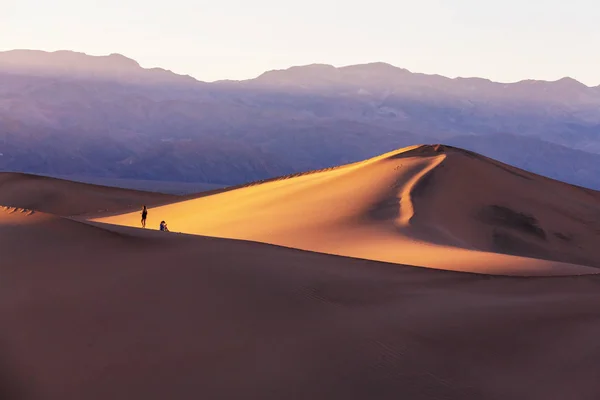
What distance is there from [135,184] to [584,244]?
13276cm

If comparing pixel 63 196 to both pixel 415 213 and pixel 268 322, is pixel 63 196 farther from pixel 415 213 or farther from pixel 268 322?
pixel 268 322

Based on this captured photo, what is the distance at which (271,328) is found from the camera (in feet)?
24.9

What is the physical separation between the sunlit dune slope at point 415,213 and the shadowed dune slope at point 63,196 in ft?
43.0

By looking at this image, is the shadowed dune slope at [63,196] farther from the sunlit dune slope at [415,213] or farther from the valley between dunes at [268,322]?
the valley between dunes at [268,322]

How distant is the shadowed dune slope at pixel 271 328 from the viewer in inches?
Result: 270

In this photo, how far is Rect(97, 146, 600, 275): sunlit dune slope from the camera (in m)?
17.7

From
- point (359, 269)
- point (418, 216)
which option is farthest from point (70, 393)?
point (418, 216)

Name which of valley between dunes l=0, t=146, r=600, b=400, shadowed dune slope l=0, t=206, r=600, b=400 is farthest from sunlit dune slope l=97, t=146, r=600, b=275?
shadowed dune slope l=0, t=206, r=600, b=400

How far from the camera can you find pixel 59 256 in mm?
9312

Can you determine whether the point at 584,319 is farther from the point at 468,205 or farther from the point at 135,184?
the point at 135,184

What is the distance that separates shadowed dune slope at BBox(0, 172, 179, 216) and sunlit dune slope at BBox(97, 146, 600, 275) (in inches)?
516

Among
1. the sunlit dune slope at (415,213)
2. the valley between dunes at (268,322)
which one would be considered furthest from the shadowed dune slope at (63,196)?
the valley between dunes at (268,322)

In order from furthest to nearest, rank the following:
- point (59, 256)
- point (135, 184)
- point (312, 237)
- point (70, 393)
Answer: point (135, 184) → point (312, 237) → point (59, 256) → point (70, 393)

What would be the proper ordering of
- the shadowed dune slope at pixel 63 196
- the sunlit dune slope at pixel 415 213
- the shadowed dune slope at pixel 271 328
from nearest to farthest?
1. the shadowed dune slope at pixel 271 328
2. the sunlit dune slope at pixel 415 213
3. the shadowed dune slope at pixel 63 196
